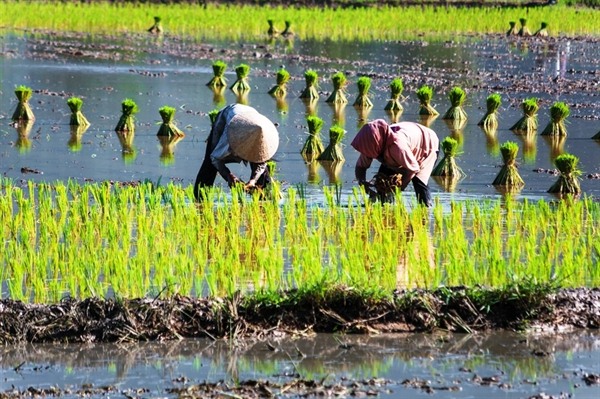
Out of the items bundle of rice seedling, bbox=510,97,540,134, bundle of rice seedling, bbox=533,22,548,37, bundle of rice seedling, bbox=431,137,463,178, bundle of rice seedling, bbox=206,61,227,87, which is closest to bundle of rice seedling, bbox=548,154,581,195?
bundle of rice seedling, bbox=431,137,463,178

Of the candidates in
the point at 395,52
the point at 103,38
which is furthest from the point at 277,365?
the point at 103,38

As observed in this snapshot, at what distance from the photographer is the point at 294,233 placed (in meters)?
8.86

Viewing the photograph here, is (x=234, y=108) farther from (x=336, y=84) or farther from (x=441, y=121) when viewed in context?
(x=336, y=84)

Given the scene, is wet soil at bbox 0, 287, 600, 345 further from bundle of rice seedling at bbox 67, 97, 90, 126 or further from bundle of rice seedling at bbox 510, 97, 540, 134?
bundle of rice seedling at bbox 67, 97, 90, 126

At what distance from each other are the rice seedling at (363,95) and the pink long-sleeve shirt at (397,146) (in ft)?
27.7

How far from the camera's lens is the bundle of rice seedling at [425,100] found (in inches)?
663

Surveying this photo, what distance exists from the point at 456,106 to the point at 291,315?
33.9 feet

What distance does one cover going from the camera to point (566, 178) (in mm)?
11516

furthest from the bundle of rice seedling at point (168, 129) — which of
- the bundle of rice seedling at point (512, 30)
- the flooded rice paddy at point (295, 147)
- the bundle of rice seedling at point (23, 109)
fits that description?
the bundle of rice seedling at point (512, 30)

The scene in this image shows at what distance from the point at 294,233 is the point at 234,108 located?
110 centimetres

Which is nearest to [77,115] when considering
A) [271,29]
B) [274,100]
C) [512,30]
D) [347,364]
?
[274,100]

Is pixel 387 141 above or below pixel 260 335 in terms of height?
above

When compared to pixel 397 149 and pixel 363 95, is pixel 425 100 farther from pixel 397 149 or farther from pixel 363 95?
pixel 397 149

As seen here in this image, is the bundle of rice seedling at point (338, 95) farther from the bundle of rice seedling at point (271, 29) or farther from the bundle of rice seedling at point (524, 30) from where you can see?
the bundle of rice seedling at point (524, 30)
